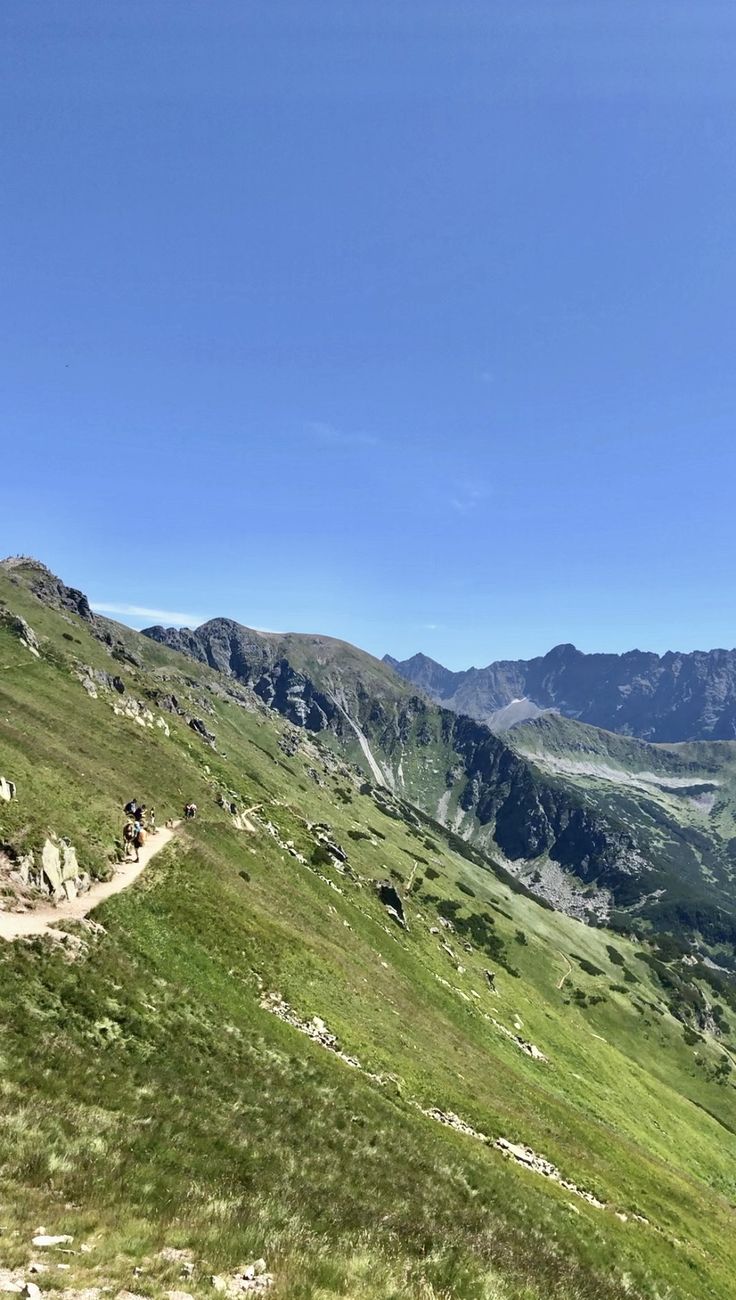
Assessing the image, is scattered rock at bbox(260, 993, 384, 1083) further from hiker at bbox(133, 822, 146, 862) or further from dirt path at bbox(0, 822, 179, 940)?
hiker at bbox(133, 822, 146, 862)

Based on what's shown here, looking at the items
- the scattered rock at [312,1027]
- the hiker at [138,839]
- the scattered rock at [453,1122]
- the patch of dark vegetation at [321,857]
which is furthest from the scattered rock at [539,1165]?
the patch of dark vegetation at [321,857]

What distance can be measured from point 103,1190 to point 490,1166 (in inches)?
957

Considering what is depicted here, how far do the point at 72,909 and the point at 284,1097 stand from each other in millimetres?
15608

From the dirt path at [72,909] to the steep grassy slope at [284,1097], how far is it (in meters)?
1.21

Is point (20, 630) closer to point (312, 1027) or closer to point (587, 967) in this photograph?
point (312, 1027)

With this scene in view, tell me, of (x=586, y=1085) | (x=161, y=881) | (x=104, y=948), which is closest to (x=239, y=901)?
(x=161, y=881)

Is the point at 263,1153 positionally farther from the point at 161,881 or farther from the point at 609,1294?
the point at 161,881

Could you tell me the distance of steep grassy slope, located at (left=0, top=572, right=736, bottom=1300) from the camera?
15367 mm

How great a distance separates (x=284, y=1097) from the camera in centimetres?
2719

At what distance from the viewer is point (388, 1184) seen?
2380 centimetres

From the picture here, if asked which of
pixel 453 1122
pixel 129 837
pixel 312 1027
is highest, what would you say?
pixel 129 837

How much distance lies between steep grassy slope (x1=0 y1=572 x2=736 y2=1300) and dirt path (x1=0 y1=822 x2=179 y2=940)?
121 cm

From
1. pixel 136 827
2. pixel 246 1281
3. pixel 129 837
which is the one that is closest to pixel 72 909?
pixel 129 837

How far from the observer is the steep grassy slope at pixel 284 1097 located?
50.4 feet
